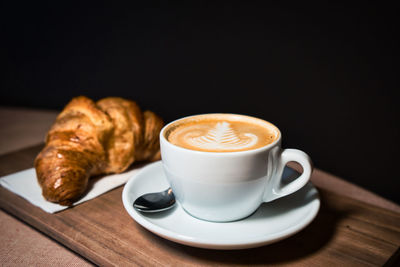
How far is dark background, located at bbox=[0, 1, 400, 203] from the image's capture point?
3.60 feet

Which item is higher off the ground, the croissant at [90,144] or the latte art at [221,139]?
the latte art at [221,139]

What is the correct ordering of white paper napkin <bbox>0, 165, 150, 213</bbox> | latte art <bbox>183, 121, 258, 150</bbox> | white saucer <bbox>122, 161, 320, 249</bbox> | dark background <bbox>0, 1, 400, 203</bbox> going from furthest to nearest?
dark background <bbox>0, 1, 400, 203</bbox>, white paper napkin <bbox>0, 165, 150, 213</bbox>, latte art <bbox>183, 121, 258, 150</bbox>, white saucer <bbox>122, 161, 320, 249</bbox>

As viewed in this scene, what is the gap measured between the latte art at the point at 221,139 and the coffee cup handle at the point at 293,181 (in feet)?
0.21

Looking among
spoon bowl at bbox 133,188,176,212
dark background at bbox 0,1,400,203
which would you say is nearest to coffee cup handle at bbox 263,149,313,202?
spoon bowl at bbox 133,188,176,212

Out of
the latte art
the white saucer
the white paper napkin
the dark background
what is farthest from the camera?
the dark background

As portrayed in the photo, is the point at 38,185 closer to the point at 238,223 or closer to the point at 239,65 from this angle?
the point at 238,223

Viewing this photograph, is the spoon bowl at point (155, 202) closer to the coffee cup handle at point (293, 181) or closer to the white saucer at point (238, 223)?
the white saucer at point (238, 223)

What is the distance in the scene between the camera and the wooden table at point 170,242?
0.61 m

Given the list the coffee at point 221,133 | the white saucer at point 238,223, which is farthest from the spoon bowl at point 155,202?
the coffee at point 221,133

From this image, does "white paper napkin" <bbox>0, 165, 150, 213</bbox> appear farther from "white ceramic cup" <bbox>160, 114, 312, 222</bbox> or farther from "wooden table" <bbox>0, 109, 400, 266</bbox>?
"white ceramic cup" <bbox>160, 114, 312, 222</bbox>

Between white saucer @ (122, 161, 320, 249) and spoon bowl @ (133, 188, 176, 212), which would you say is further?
spoon bowl @ (133, 188, 176, 212)

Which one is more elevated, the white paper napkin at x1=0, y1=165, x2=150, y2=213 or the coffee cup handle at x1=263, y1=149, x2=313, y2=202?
the coffee cup handle at x1=263, y1=149, x2=313, y2=202

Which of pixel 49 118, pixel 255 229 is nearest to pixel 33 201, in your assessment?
pixel 255 229

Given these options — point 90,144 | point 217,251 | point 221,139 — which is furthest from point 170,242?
point 90,144
